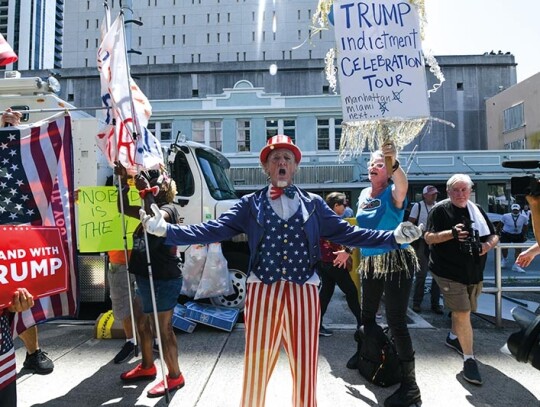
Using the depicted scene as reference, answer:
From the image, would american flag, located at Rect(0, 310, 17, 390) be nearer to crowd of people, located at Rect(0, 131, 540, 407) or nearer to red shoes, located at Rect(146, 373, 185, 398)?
crowd of people, located at Rect(0, 131, 540, 407)

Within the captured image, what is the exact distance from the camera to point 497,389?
356cm

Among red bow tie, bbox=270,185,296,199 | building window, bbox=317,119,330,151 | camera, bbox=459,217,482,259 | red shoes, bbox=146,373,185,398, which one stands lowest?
red shoes, bbox=146,373,185,398

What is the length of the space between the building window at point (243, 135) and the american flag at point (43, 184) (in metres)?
25.6

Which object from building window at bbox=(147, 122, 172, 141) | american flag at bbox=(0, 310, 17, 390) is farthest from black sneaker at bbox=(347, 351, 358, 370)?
building window at bbox=(147, 122, 172, 141)

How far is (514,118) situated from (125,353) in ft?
130

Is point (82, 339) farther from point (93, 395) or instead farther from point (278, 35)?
point (278, 35)

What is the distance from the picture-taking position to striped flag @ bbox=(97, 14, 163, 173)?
3266 millimetres

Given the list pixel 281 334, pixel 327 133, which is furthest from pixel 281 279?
pixel 327 133

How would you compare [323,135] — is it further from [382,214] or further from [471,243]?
[382,214]

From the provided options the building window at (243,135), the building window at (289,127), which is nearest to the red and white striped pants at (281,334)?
the building window at (243,135)

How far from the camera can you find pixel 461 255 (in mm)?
3822

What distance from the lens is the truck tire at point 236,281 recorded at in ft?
19.8

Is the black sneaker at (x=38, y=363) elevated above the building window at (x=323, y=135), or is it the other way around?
the building window at (x=323, y=135)

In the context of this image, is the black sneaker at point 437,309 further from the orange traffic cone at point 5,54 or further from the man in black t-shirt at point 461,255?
the orange traffic cone at point 5,54
